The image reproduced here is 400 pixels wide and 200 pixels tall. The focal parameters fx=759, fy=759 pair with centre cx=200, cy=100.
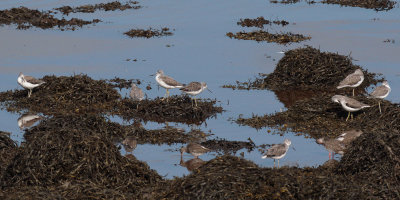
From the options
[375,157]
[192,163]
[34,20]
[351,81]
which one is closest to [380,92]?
[351,81]

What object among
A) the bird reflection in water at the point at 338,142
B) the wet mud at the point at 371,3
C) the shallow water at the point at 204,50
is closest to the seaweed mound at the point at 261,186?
the shallow water at the point at 204,50

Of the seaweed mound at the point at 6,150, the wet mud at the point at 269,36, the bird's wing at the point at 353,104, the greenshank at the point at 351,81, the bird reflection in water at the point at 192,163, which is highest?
the seaweed mound at the point at 6,150

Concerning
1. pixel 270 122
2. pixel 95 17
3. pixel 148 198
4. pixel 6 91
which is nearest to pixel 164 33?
pixel 95 17

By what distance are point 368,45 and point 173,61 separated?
10.1m

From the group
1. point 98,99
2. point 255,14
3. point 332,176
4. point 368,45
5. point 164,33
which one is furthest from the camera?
point 255,14

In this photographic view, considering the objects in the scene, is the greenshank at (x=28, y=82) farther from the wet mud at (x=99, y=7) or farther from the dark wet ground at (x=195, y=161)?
the wet mud at (x=99, y=7)

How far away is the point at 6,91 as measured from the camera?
2553cm

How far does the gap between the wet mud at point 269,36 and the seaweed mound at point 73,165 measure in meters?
22.1

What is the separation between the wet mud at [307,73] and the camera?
27359 millimetres

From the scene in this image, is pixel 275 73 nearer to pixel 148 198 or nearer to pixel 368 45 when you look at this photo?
pixel 368 45

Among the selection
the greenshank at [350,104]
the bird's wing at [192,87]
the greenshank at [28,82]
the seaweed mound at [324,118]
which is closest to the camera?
the seaweed mound at [324,118]

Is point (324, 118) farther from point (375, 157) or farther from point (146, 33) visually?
point (146, 33)

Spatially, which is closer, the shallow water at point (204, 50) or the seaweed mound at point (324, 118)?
the seaweed mound at point (324, 118)

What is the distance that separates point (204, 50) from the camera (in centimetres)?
3500
